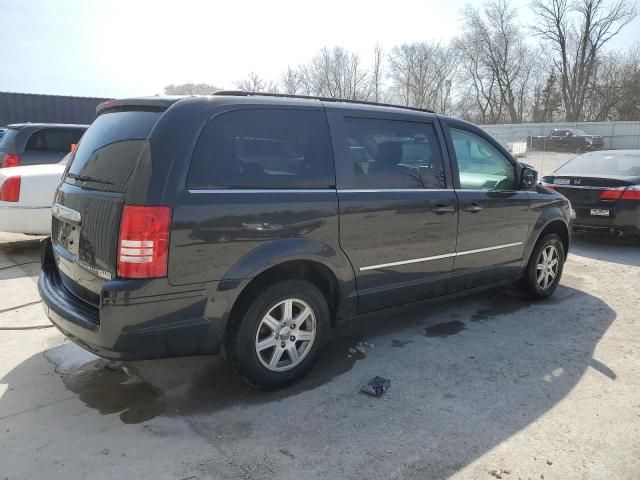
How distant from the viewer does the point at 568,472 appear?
2602 mm

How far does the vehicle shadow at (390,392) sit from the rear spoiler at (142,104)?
1.82 meters

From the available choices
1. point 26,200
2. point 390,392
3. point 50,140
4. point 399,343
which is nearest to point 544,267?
point 399,343

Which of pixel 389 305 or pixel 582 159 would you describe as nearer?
pixel 389 305

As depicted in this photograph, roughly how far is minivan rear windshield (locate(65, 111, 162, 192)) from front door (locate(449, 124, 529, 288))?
2.53 m

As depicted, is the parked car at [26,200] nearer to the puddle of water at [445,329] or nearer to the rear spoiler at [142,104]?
the rear spoiler at [142,104]

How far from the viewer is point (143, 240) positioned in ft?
8.81

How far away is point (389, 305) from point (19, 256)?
18.0 ft

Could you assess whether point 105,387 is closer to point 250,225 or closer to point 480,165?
point 250,225

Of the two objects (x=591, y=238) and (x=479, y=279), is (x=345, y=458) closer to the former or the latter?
(x=479, y=279)

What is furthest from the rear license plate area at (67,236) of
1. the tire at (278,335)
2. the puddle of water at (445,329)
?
the puddle of water at (445,329)

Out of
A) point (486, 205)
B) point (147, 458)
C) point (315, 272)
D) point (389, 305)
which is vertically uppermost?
point (486, 205)

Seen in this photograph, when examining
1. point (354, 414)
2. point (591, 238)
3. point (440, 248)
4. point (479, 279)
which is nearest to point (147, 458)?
point (354, 414)

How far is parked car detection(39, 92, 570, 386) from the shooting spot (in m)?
2.76

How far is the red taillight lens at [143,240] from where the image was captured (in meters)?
2.69
